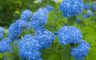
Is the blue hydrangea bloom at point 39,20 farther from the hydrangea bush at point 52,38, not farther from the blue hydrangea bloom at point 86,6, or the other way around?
the blue hydrangea bloom at point 86,6

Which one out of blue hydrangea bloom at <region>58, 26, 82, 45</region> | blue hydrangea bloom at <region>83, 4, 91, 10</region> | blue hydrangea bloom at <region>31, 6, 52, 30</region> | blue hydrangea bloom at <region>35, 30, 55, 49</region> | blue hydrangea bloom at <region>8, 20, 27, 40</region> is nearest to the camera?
blue hydrangea bloom at <region>58, 26, 82, 45</region>

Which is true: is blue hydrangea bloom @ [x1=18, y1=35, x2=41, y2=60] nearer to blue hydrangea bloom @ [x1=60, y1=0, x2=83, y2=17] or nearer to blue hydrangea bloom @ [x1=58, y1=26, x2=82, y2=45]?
blue hydrangea bloom @ [x1=58, y1=26, x2=82, y2=45]

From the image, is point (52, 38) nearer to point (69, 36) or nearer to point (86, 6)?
point (69, 36)

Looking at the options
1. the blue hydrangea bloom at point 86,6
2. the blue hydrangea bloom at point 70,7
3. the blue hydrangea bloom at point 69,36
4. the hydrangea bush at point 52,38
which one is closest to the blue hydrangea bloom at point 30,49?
the hydrangea bush at point 52,38

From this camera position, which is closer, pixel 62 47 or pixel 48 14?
pixel 62 47

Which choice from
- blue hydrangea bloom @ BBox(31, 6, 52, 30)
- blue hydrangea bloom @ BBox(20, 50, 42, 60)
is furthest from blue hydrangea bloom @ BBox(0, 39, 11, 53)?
blue hydrangea bloom @ BBox(20, 50, 42, 60)

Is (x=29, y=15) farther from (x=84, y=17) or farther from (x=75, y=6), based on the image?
(x=75, y=6)

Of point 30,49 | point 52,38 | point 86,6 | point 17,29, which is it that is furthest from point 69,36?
point 86,6

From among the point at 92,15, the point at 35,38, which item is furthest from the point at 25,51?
the point at 92,15

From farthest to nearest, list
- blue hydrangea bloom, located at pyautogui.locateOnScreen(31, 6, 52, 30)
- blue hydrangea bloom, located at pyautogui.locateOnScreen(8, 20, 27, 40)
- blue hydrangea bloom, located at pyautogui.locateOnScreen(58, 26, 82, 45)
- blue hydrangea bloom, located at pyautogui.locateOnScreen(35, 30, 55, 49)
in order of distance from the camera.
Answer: blue hydrangea bloom, located at pyautogui.locateOnScreen(8, 20, 27, 40) → blue hydrangea bloom, located at pyautogui.locateOnScreen(31, 6, 52, 30) → blue hydrangea bloom, located at pyautogui.locateOnScreen(35, 30, 55, 49) → blue hydrangea bloom, located at pyautogui.locateOnScreen(58, 26, 82, 45)
